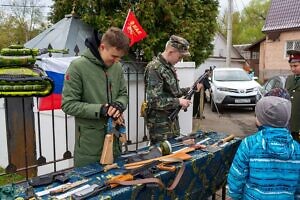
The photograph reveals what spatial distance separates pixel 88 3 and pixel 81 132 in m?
4.04

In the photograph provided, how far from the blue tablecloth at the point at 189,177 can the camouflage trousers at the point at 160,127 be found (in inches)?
14.3

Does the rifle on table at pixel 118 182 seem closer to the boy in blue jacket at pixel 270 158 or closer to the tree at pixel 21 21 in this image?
the boy in blue jacket at pixel 270 158

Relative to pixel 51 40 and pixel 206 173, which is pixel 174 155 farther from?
pixel 51 40

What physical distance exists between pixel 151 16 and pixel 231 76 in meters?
6.79

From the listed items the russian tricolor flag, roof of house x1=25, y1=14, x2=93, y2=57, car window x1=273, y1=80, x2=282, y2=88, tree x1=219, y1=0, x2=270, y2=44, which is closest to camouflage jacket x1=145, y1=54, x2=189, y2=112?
the russian tricolor flag

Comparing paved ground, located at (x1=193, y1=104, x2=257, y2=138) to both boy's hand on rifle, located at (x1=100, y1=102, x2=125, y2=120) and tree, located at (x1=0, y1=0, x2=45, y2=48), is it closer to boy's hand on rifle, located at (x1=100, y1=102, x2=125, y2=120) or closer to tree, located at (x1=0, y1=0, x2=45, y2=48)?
boy's hand on rifle, located at (x1=100, y1=102, x2=125, y2=120)

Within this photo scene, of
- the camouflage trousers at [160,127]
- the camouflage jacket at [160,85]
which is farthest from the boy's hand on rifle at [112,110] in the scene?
the camouflage trousers at [160,127]

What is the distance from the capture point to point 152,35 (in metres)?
5.84

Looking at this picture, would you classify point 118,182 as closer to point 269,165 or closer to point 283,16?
point 269,165

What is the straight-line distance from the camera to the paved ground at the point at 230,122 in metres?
8.34

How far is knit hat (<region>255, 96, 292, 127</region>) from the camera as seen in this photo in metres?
2.05

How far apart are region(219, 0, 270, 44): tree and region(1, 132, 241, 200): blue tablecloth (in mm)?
44088

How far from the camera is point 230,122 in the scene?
372 inches

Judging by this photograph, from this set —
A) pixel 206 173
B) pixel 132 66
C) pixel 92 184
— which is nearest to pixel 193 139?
pixel 206 173
